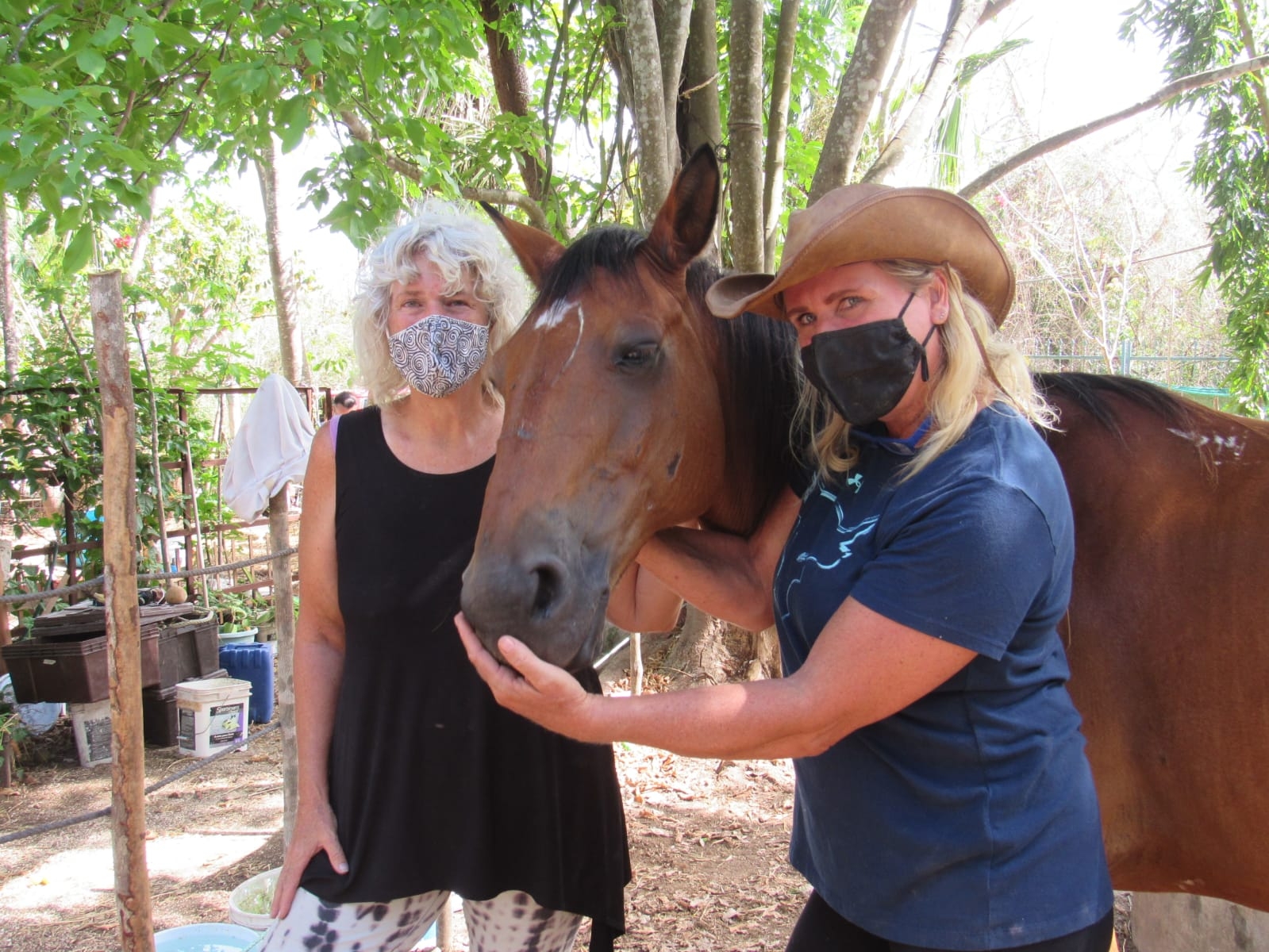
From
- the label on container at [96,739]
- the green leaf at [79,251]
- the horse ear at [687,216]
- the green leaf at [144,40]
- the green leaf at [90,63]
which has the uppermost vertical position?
the green leaf at [144,40]

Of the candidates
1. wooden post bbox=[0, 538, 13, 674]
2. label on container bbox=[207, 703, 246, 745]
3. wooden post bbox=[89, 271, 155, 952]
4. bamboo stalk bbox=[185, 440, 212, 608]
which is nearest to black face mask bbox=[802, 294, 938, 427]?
wooden post bbox=[89, 271, 155, 952]

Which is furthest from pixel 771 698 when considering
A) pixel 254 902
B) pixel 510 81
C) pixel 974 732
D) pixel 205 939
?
pixel 510 81

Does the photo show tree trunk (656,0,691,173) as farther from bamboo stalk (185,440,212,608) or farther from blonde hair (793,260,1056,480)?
bamboo stalk (185,440,212,608)

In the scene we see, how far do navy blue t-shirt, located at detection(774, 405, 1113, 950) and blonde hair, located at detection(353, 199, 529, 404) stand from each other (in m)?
1.07

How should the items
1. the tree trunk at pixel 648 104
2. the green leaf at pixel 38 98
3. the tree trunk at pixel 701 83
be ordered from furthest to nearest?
the tree trunk at pixel 701 83 < the tree trunk at pixel 648 104 < the green leaf at pixel 38 98

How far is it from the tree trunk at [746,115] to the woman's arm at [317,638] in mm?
3440

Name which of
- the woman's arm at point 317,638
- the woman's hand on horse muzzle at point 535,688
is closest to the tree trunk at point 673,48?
the woman's arm at point 317,638

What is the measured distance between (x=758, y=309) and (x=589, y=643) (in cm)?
78

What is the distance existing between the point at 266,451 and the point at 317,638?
3.14m

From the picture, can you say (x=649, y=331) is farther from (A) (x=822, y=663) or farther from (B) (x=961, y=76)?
(B) (x=961, y=76)

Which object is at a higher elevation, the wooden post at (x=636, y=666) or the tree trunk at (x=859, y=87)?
the tree trunk at (x=859, y=87)

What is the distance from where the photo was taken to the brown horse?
1728mm

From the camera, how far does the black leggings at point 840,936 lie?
1.43 m

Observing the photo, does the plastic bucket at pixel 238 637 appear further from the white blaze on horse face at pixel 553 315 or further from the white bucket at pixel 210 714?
the white blaze on horse face at pixel 553 315
